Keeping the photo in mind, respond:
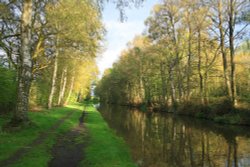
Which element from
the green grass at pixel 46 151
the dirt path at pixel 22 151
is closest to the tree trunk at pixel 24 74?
the green grass at pixel 46 151

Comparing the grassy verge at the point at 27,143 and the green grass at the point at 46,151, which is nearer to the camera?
the grassy verge at the point at 27,143

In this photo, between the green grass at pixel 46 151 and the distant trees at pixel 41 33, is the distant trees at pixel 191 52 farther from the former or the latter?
the green grass at pixel 46 151

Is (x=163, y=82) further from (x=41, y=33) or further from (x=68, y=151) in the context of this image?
(x=68, y=151)

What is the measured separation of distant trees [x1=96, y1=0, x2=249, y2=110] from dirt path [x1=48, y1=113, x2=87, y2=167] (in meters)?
19.2

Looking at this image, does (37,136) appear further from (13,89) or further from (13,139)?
(13,89)

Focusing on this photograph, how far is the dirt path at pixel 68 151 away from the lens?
9.43 meters

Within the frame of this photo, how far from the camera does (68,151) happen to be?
441 inches

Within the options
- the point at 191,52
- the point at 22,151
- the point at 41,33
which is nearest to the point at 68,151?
the point at 22,151

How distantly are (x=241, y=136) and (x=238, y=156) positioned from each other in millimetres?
6458

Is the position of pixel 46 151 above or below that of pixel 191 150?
above

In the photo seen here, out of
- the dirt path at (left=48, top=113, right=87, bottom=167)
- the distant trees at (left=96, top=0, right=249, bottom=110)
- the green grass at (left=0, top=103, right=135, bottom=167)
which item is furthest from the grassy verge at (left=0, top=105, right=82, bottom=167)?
the distant trees at (left=96, top=0, right=249, bottom=110)

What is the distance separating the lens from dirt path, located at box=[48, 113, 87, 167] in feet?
30.9

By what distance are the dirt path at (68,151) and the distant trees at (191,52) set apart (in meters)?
19.2

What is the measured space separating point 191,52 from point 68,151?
31487mm
